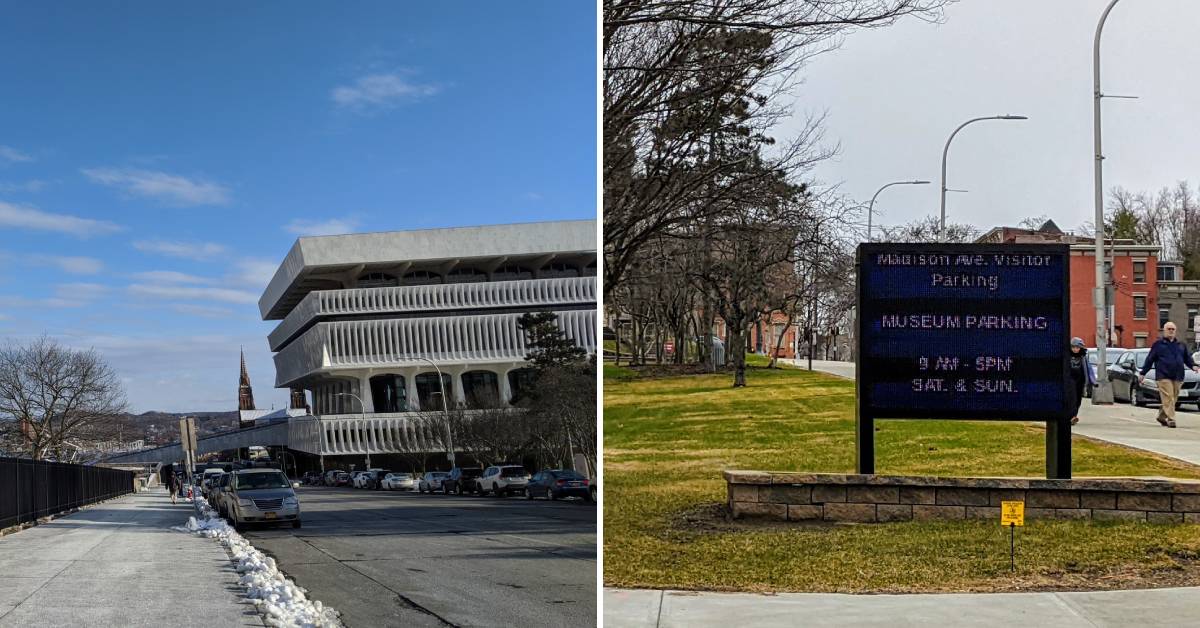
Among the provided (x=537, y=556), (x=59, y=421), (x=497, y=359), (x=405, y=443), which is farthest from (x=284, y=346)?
(x=537, y=556)

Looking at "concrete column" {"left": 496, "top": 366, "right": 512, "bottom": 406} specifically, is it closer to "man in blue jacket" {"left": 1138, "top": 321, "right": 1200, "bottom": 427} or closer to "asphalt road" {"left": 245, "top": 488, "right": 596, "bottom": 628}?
"asphalt road" {"left": 245, "top": 488, "right": 596, "bottom": 628}

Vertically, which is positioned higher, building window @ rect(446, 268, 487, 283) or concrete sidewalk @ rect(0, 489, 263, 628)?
building window @ rect(446, 268, 487, 283)

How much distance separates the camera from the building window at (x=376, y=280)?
259 ft

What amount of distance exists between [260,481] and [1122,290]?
15931 mm

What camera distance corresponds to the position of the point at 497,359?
211 ft

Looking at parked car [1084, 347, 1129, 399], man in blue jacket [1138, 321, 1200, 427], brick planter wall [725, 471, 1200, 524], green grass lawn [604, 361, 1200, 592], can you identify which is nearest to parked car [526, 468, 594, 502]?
green grass lawn [604, 361, 1200, 592]

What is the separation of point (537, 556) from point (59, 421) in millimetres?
22987

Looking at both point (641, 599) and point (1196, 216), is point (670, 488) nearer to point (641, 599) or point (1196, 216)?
point (641, 599)

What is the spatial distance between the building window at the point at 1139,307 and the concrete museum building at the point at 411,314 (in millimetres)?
39453

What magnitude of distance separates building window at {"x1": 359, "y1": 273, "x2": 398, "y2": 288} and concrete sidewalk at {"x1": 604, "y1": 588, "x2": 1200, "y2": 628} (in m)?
→ 72.3

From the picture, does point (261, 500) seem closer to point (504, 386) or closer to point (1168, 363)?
point (1168, 363)

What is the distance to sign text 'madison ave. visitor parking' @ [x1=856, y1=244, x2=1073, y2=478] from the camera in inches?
368

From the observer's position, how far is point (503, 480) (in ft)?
103

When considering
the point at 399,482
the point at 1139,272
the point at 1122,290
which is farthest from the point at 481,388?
the point at 1139,272
